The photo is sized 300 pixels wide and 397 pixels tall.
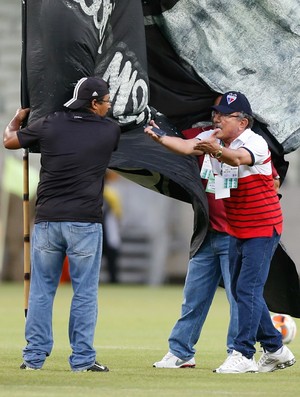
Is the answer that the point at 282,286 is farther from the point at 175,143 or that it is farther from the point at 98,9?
the point at 98,9

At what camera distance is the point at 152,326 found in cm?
1612

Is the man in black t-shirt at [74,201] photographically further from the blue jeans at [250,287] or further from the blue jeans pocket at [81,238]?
the blue jeans at [250,287]

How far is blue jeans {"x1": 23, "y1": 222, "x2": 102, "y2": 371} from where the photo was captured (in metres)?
10.6

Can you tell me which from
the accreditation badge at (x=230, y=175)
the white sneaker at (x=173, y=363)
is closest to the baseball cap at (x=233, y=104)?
the accreditation badge at (x=230, y=175)

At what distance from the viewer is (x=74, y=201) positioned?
10.5 metres

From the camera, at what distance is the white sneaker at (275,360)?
36.8 feet

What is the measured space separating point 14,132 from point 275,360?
2.75 m

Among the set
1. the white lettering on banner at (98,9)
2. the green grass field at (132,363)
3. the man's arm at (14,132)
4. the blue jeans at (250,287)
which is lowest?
the green grass field at (132,363)

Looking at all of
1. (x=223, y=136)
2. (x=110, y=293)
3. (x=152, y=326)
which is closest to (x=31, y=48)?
(x=223, y=136)

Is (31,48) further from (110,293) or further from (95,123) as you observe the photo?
(110,293)

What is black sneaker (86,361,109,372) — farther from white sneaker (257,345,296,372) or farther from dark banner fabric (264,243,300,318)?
dark banner fabric (264,243,300,318)

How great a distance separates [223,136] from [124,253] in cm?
1556

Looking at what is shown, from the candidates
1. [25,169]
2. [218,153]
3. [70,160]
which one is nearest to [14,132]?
[70,160]

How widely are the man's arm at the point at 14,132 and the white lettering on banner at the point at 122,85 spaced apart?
28.5 inches
